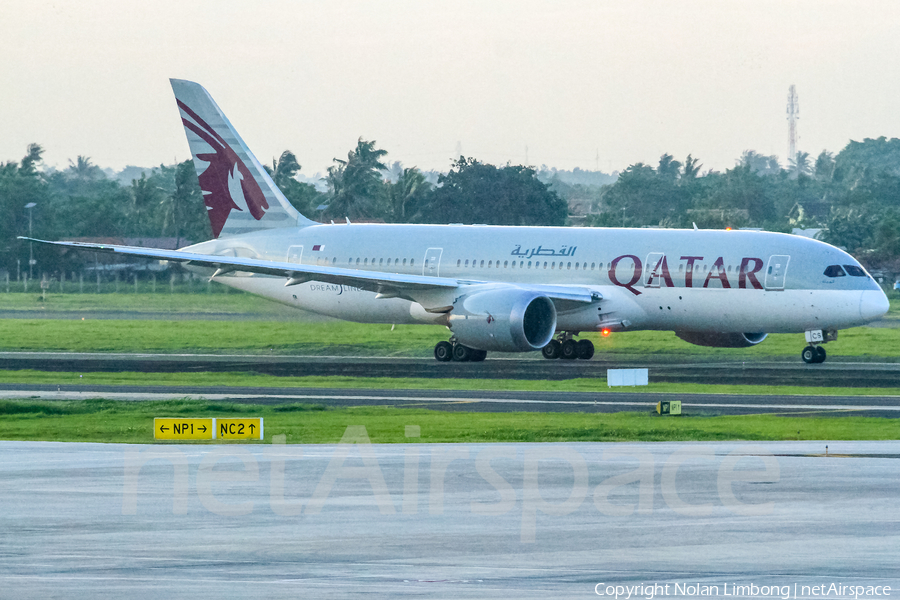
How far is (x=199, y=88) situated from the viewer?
2124 inches

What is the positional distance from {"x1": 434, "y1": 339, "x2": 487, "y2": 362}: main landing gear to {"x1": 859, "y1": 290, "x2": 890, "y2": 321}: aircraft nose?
11.4 metres

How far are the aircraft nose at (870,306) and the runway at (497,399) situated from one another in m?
9.56

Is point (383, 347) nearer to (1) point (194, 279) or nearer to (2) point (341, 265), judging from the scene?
(2) point (341, 265)

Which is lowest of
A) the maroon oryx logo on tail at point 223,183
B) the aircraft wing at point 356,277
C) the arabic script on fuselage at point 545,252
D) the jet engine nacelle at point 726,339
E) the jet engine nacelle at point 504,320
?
the jet engine nacelle at point 726,339

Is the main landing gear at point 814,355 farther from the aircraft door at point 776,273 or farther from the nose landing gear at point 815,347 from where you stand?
the aircraft door at point 776,273

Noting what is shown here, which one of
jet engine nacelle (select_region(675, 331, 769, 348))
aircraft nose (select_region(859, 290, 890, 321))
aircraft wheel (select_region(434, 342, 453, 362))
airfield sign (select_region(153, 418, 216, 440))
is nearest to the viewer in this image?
airfield sign (select_region(153, 418, 216, 440))

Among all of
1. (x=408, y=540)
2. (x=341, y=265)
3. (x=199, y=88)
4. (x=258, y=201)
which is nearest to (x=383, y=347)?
(x=341, y=265)

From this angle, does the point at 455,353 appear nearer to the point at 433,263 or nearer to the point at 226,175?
the point at 433,263

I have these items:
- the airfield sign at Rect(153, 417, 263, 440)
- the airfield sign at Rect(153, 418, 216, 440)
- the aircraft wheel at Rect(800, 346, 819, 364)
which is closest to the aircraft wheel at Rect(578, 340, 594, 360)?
the aircraft wheel at Rect(800, 346, 819, 364)

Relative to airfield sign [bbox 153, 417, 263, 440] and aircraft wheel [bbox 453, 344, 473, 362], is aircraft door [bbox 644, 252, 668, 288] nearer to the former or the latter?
aircraft wheel [bbox 453, 344, 473, 362]

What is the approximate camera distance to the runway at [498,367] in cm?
3878

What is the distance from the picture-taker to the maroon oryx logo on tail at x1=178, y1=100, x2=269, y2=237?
5275cm

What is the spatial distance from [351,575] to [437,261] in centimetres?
3638

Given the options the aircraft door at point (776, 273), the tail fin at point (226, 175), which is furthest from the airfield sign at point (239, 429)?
the tail fin at point (226, 175)
